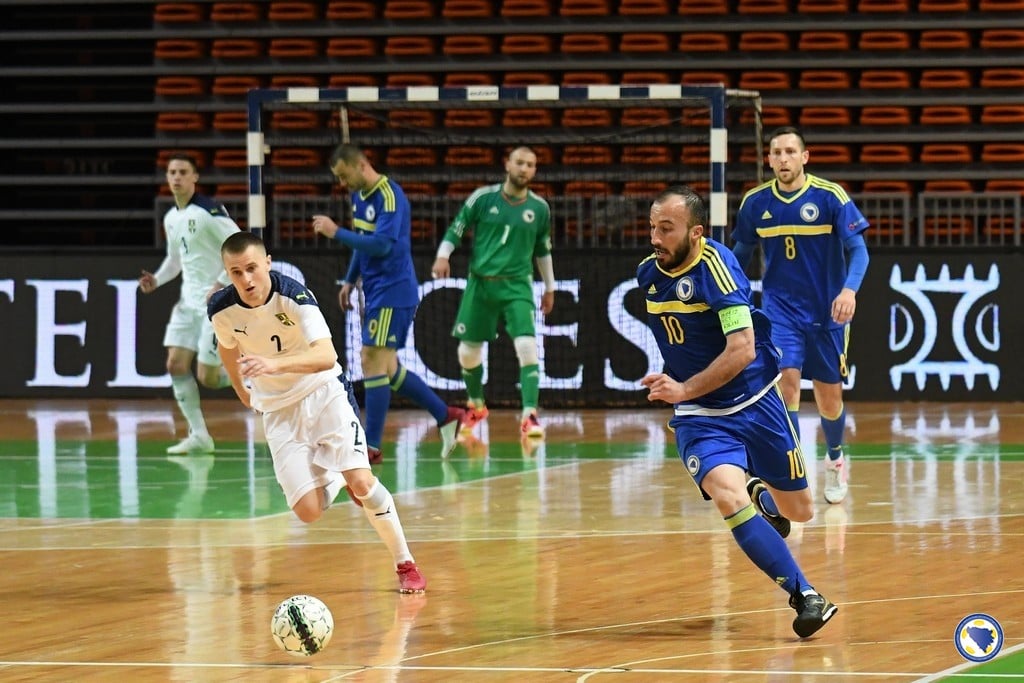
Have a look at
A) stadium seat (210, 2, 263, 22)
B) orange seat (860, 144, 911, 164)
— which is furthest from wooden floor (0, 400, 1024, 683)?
stadium seat (210, 2, 263, 22)

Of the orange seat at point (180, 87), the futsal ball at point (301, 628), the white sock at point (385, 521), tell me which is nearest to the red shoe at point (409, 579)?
the white sock at point (385, 521)

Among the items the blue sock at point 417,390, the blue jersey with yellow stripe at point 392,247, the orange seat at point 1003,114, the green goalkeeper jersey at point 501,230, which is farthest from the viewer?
the orange seat at point 1003,114

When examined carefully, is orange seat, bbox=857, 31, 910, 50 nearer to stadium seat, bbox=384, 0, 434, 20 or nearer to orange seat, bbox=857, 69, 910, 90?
orange seat, bbox=857, 69, 910, 90

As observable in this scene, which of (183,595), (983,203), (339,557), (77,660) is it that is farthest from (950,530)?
(983,203)

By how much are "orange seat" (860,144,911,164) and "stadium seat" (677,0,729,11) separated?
240 cm

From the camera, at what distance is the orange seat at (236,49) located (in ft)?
68.6

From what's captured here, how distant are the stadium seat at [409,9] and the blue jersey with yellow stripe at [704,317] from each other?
14547 millimetres

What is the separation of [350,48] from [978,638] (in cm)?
1579

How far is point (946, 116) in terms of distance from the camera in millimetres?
19516

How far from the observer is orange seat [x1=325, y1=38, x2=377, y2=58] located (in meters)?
20.6

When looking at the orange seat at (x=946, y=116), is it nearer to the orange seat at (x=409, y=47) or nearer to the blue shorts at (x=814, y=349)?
the orange seat at (x=409, y=47)

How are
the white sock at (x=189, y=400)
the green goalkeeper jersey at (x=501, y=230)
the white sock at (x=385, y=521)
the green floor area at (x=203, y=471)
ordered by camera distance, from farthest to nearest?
the green goalkeeper jersey at (x=501, y=230) → the white sock at (x=189, y=400) → the green floor area at (x=203, y=471) → the white sock at (x=385, y=521)

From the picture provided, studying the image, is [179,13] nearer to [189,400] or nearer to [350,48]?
[350,48]

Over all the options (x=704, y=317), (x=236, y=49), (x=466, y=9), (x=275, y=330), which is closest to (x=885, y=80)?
(x=466, y=9)
